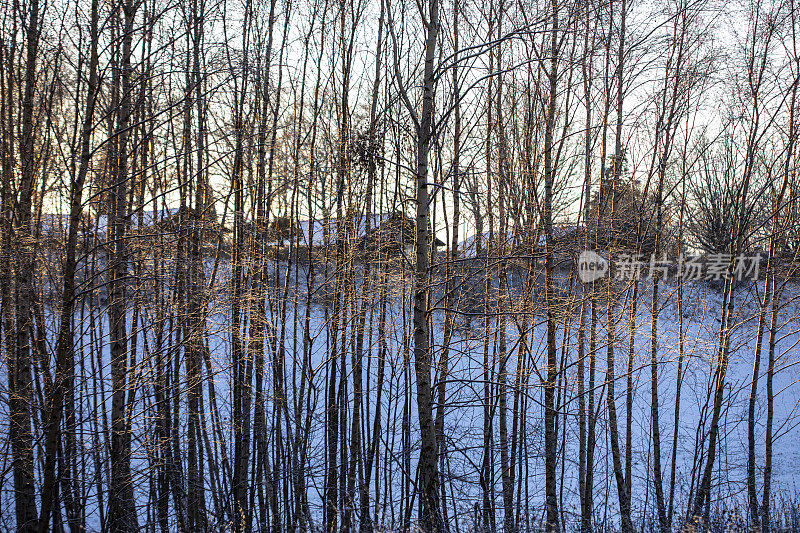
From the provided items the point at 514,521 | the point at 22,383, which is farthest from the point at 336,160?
the point at 514,521

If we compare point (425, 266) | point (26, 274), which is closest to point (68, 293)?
point (26, 274)

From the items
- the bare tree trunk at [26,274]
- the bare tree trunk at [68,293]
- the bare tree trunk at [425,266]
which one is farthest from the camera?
the bare tree trunk at [26,274]

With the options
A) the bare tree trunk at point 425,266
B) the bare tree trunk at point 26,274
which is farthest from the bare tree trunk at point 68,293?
the bare tree trunk at point 425,266

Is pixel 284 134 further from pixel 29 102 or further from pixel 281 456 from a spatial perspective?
pixel 281 456

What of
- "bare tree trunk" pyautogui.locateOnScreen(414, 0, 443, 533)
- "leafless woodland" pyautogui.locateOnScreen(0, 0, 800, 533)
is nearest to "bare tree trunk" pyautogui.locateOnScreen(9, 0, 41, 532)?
"leafless woodland" pyautogui.locateOnScreen(0, 0, 800, 533)

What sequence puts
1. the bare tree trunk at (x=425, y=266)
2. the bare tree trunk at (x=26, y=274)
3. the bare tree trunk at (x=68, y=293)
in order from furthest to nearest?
1. the bare tree trunk at (x=26, y=274)
2. the bare tree trunk at (x=425, y=266)
3. the bare tree trunk at (x=68, y=293)

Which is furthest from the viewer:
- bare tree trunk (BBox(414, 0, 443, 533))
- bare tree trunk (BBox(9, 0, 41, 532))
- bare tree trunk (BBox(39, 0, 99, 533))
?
bare tree trunk (BBox(9, 0, 41, 532))

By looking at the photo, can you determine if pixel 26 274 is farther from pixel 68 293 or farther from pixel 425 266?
pixel 425 266

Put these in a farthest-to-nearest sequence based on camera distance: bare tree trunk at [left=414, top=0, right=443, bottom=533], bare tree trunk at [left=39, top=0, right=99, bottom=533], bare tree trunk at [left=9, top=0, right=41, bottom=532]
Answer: bare tree trunk at [left=9, top=0, right=41, bottom=532] → bare tree trunk at [left=414, top=0, right=443, bottom=533] → bare tree trunk at [left=39, top=0, right=99, bottom=533]

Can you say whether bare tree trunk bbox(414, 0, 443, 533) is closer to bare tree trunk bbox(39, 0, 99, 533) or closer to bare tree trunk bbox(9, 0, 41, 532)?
bare tree trunk bbox(39, 0, 99, 533)

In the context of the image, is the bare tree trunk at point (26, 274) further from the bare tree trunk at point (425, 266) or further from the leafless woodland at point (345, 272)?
the bare tree trunk at point (425, 266)

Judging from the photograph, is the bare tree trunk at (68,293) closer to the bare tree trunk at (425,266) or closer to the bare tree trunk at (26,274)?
the bare tree trunk at (26,274)

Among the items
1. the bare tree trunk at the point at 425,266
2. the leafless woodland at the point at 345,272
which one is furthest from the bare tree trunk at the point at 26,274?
the bare tree trunk at the point at 425,266

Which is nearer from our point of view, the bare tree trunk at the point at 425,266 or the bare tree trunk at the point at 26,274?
the bare tree trunk at the point at 425,266
